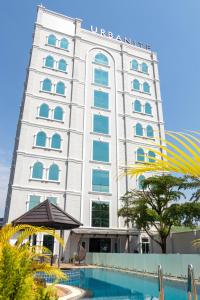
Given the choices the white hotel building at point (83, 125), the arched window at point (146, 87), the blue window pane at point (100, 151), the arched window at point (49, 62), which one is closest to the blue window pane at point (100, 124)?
the white hotel building at point (83, 125)

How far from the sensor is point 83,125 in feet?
99.9

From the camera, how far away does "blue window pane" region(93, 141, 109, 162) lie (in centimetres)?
2977

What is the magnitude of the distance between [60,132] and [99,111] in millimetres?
5685

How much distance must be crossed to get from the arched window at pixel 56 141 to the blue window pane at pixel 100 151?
400cm

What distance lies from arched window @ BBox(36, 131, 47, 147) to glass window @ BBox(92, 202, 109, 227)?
8.00m

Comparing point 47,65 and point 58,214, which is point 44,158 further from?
point 58,214

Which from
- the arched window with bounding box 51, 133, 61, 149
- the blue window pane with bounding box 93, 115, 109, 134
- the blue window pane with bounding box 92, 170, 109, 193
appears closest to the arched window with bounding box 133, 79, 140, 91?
the blue window pane with bounding box 93, 115, 109, 134

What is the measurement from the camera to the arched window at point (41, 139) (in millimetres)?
27583

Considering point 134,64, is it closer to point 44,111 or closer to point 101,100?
point 101,100

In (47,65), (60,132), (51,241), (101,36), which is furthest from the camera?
(101,36)

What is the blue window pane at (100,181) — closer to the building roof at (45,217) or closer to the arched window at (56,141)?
the arched window at (56,141)

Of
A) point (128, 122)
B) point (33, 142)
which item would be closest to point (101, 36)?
point (128, 122)

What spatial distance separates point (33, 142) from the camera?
27.3 meters

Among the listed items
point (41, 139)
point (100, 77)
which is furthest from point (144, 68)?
point (41, 139)
